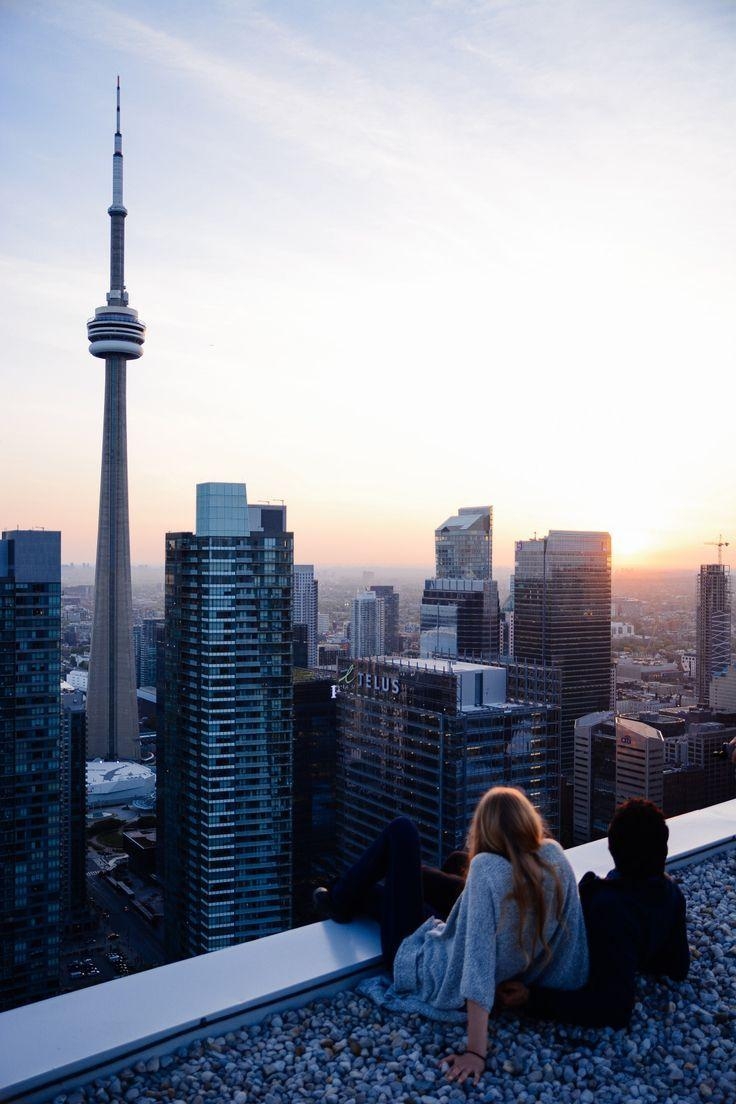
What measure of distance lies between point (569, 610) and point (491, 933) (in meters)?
35.0

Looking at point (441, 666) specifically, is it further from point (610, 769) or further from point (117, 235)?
point (117, 235)

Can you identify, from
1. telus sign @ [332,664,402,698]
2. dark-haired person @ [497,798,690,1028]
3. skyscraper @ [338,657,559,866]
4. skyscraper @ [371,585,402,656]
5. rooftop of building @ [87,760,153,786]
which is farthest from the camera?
skyscraper @ [371,585,402,656]

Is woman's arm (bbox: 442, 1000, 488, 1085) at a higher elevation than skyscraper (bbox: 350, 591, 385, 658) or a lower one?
higher

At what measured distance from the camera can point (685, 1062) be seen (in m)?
1.89

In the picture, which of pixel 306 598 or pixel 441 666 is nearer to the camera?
pixel 441 666

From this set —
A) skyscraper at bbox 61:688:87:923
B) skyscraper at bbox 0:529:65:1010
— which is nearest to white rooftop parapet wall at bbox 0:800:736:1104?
skyscraper at bbox 0:529:65:1010

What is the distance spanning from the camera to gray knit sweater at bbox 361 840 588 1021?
1849mm

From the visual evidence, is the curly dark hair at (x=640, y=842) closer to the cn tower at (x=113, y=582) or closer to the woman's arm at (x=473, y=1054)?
the woman's arm at (x=473, y=1054)

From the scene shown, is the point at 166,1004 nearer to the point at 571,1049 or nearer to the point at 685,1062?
the point at 571,1049

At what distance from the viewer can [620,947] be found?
199cm

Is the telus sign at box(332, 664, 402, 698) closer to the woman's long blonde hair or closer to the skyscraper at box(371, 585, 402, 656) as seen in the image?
the woman's long blonde hair

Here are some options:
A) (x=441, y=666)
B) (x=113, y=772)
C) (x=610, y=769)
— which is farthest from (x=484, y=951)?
(x=113, y=772)

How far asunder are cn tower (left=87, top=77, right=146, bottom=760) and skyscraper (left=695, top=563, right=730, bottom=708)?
74.5ft

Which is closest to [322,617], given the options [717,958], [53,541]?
[53,541]
